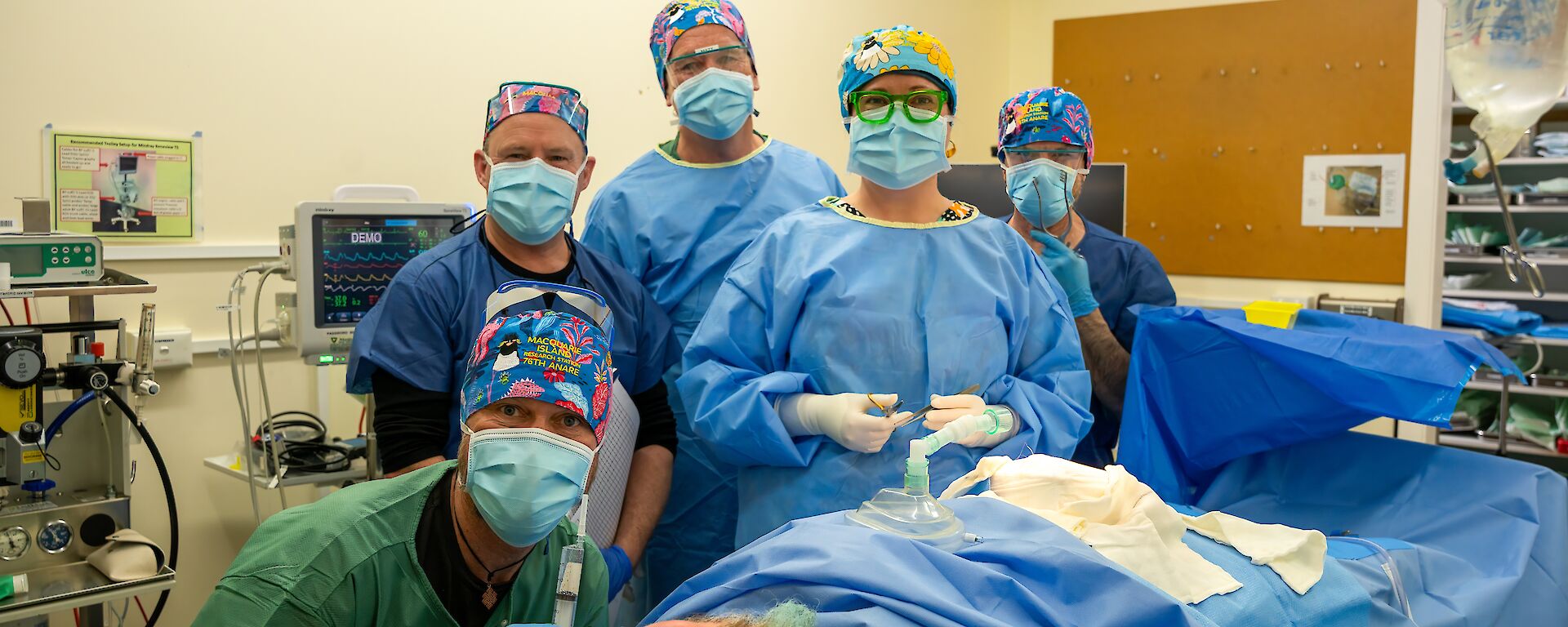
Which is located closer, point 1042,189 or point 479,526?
point 479,526

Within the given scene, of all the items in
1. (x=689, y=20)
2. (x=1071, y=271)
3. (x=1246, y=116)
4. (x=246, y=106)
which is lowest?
(x=1071, y=271)

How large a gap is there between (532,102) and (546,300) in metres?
0.40

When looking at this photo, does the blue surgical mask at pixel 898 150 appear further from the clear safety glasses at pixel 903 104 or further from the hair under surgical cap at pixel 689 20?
the hair under surgical cap at pixel 689 20

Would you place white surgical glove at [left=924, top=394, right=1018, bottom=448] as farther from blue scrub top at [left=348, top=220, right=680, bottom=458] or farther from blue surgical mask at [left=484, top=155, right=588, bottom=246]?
blue surgical mask at [left=484, top=155, right=588, bottom=246]

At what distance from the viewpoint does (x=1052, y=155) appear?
92.3 inches

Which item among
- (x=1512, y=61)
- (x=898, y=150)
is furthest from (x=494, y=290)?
(x=1512, y=61)

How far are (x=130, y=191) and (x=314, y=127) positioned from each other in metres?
0.46

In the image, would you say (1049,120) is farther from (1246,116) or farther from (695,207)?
(1246,116)

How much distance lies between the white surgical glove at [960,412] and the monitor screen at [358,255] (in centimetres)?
130

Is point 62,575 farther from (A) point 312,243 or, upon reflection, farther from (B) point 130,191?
(B) point 130,191

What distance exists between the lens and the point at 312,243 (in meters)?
2.42

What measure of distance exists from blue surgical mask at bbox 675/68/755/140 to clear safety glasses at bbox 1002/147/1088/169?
1.92 feet

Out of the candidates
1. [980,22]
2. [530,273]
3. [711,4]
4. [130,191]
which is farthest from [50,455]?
[980,22]

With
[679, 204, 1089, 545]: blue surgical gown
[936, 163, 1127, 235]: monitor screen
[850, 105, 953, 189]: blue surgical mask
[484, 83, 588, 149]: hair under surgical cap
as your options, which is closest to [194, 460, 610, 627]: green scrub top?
[679, 204, 1089, 545]: blue surgical gown
